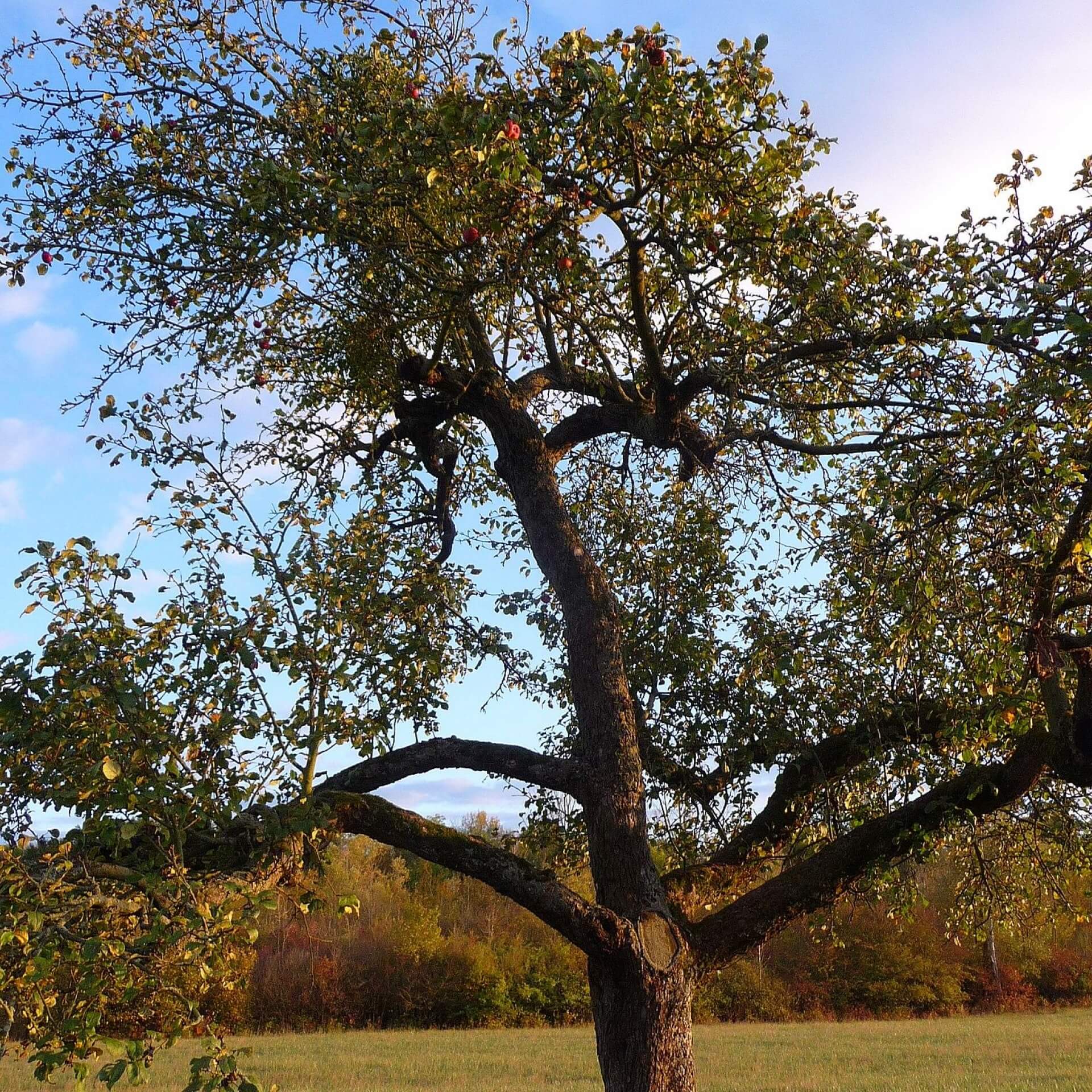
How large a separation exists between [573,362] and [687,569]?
3.07 meters

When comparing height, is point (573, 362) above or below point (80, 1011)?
above

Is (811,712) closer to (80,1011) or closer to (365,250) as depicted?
(365,250)

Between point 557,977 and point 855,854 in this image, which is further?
point 557,977

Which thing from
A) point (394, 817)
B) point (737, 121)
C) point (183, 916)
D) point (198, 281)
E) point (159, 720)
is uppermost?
point (198, 281)

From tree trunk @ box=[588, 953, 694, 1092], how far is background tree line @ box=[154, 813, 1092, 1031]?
43.5m

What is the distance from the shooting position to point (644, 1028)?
8391 mm

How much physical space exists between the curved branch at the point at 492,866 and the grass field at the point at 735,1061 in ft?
68.3

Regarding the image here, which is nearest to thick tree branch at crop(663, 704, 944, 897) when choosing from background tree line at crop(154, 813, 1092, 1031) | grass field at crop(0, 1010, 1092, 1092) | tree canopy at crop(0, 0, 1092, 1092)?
tree canopy at crop(0, 0, 1092, 1092)

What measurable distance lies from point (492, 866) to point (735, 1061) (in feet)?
96.7

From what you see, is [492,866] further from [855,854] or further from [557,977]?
[557,977]

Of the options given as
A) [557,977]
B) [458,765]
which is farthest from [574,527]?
[557,977]

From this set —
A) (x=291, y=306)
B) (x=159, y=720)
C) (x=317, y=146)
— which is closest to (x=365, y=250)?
(x=317, y=146)

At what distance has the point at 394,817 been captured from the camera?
29.8 ft

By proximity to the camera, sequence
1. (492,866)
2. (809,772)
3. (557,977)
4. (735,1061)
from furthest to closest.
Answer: (557,977)
(735,1061)
(809,772)
(492,866)
